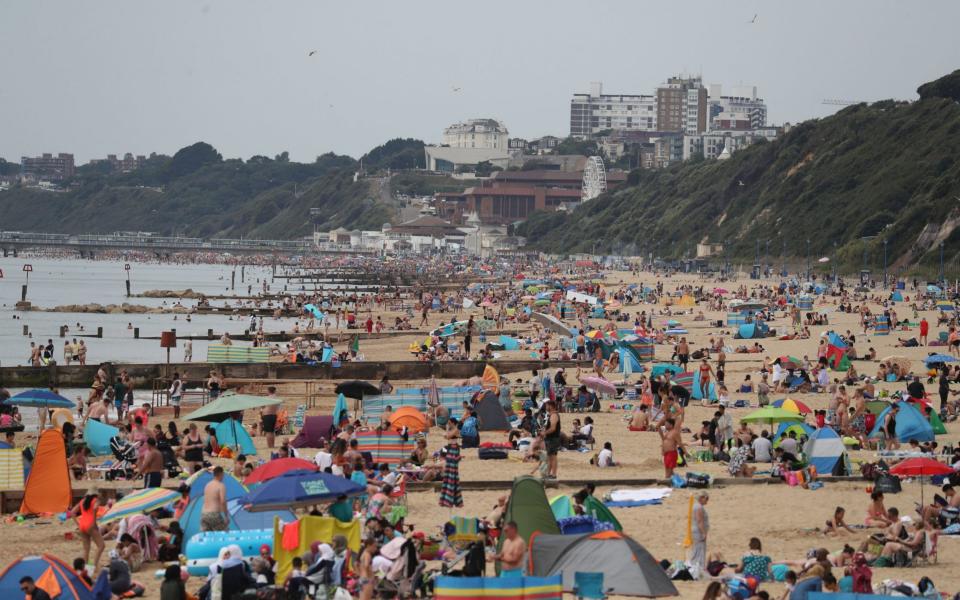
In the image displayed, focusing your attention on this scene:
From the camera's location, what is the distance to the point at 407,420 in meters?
17.8

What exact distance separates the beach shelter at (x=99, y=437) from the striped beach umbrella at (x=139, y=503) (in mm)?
4695

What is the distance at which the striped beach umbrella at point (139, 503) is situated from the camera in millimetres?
11656

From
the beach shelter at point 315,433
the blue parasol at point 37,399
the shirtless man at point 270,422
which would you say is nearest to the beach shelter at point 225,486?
the beach shelter at point 315,433

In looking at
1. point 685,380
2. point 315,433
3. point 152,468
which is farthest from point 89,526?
point 685,380

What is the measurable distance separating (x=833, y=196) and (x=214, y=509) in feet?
233

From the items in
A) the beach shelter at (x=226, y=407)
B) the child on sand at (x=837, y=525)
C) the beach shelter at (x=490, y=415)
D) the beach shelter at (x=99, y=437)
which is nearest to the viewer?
the child on sand at (x=837, y=525)

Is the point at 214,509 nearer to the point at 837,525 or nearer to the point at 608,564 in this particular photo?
the point at 608,564

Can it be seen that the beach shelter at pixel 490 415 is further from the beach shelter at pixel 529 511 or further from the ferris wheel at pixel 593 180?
the ferris wheel at pixel 593 180

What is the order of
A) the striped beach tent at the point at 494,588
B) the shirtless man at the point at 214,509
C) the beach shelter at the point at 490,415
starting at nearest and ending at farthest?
the striped beach tent at the point at 494,588 < the shirtless man at the point at 214,509 < the beach shelter at the point at 490,415

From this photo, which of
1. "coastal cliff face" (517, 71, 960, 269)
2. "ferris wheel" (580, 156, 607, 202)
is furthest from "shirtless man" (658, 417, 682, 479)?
"ferris wheel" (580, 156, 607, 202)

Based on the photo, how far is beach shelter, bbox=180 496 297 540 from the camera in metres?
11.2

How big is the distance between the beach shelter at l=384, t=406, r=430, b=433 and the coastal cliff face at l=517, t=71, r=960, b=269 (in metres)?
41.4

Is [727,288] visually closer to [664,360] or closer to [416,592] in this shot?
[664,360]

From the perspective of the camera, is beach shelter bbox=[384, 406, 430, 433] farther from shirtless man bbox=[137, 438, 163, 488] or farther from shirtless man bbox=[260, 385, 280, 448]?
shirtless man bbox=[137, 438, 163, 488]
